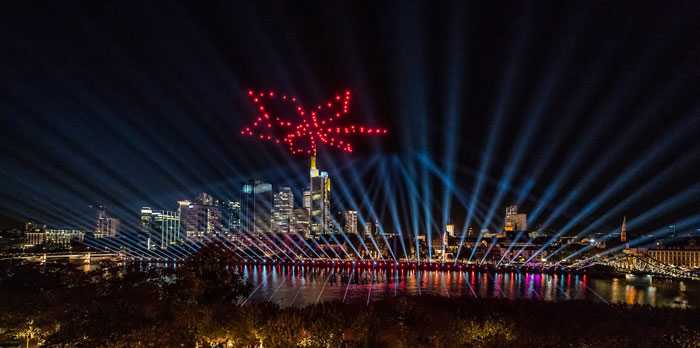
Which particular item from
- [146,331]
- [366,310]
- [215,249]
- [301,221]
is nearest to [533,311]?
[366,310]

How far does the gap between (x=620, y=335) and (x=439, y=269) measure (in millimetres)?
47806

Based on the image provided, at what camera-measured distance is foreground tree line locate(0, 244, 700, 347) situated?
679cm

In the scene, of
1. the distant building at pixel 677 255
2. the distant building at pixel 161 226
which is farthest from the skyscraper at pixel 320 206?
the distant building at pixel 677 255

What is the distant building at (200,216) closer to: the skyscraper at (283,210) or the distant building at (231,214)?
the distant building at (231,214)

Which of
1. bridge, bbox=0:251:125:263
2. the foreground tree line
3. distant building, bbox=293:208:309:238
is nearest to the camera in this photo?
the foreground tree line

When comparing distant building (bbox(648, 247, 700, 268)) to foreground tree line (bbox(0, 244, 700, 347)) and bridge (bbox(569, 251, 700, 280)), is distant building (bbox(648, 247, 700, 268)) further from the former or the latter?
foreground tree line (bbox(0, 244, 700, 347))

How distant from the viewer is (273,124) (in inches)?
350

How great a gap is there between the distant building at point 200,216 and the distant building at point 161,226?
1752 millimetres

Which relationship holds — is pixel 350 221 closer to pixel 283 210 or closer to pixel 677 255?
pixel 283 210

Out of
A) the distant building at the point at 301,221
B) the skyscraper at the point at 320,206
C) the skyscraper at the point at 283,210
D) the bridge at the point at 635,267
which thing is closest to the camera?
the bridge at the point at 635,267

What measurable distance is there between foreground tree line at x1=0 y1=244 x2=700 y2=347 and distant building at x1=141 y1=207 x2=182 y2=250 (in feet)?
336

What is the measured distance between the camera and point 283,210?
116625 mm

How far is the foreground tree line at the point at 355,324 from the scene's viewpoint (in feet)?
22.3

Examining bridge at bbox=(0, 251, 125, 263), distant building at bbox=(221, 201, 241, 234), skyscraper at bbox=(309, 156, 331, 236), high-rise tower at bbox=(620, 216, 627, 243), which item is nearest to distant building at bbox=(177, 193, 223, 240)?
distant building at bbox=(221, 201, 241, 234)
